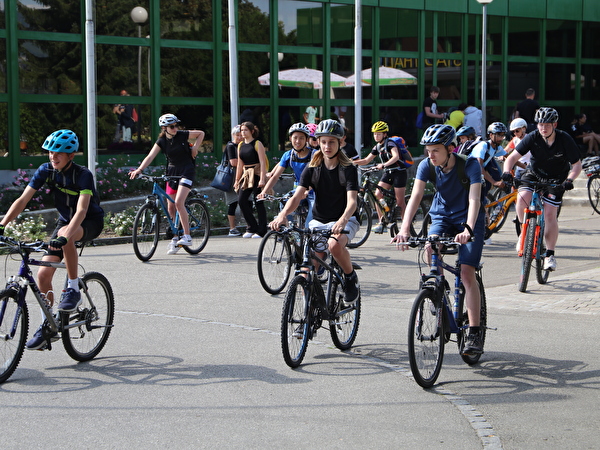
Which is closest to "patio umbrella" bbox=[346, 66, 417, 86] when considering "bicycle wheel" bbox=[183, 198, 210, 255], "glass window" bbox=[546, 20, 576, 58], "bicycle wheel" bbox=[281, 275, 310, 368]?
"glass window" bbox=[546, 20, 576, 58]

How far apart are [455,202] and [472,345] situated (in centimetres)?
104

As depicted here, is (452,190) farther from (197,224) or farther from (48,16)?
(48,16)

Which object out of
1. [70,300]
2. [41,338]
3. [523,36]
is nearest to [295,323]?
[70,300]

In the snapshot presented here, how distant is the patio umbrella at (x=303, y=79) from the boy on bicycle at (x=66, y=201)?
49.7ft

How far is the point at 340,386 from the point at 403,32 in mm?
19432

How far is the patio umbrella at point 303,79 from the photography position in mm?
21875

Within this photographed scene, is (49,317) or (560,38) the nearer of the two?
(49,317)

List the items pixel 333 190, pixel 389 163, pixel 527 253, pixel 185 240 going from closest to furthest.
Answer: pixel 333 190 < pixel 527 253 < pixel 185 240 < pixel 389 163

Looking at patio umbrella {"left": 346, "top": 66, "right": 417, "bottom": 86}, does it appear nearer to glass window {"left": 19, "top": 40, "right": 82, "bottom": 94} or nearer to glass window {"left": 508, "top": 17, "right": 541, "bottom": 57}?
glass window {"left": 508, "top": 17, "right": 541, "bottom": 57}

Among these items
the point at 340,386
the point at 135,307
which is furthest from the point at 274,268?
the point at 340,386

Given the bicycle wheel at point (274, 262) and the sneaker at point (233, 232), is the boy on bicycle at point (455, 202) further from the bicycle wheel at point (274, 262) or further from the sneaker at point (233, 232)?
the sneaker at point (233, 232)

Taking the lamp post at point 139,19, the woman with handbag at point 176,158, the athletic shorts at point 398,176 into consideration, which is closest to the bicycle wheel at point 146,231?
the woman with handbag at point 176,158

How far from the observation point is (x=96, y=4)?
1917 cm

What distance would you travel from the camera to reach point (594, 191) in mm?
18594
